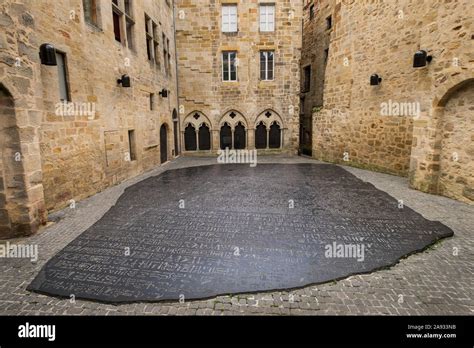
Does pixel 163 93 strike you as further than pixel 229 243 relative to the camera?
Yes

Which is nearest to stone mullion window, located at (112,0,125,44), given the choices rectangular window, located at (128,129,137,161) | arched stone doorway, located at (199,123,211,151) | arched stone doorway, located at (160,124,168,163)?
rectangular window, located at (128,129,137,161)

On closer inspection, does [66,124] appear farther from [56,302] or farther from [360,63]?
[360,63]

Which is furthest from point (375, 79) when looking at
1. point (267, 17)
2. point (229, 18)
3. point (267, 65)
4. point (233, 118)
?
point (229, 18)

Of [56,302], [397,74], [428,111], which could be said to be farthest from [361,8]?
[56,302]

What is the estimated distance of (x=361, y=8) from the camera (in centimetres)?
1032

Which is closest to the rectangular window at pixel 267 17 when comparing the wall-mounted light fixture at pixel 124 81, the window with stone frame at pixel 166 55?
the window with stone frame at pixel 166 55

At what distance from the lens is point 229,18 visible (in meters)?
14.6

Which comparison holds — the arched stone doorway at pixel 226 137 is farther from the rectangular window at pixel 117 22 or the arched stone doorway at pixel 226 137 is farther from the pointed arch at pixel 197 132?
the rectangular window at pixel 117 22

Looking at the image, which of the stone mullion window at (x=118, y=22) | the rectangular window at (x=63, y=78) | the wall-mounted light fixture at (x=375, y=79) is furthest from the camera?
the wall-mounted light fixture at (x=375, y=79)

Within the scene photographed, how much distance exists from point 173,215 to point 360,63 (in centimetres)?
974

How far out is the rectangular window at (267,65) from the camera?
1487cm

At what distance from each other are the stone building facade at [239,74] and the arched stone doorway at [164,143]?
2.16 meters

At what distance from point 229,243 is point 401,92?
27.9 feet

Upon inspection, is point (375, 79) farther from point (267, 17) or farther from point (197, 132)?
point (197, 132)
